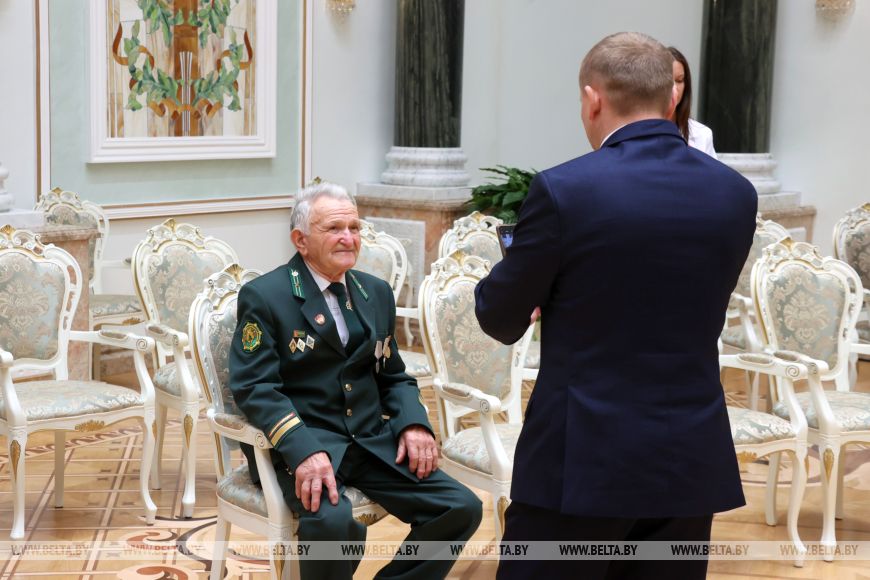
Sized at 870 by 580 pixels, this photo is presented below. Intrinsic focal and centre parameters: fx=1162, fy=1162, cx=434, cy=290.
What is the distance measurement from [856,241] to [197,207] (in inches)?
158

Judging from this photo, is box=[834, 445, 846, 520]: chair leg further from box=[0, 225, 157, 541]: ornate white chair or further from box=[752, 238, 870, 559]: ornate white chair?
box=[0, 225, 157, 541]: ornate white chair

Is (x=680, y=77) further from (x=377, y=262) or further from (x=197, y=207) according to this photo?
(x=197, y=207)

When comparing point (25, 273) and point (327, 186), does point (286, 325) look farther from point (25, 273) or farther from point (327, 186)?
point (25, 273)

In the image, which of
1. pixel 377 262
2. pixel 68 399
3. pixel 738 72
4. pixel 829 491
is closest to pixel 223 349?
pixel 68 399

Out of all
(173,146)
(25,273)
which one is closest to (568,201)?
(25,273)

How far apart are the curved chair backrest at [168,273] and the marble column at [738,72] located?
472 centimetres

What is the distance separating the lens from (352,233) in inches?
134

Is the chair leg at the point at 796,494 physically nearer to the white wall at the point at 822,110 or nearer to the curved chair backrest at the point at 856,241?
the curved chair backrest at the point at 856,241

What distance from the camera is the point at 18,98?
6.48 m

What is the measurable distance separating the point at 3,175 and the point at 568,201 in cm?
475

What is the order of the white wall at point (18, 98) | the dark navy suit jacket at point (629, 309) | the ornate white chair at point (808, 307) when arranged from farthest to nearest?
the white wall at point (18, 98) < the ornate white chair at point (808, 307) < the dark navy suit jacket at point (629, 309)

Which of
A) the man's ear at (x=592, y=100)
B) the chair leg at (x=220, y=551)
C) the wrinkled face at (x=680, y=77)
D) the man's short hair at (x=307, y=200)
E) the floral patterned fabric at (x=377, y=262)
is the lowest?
the chair leg at (x=220, y=551)

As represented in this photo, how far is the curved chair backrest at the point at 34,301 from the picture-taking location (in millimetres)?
4684

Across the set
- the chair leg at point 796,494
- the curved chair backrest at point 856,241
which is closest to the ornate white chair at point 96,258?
the chair leg at point 796,494
